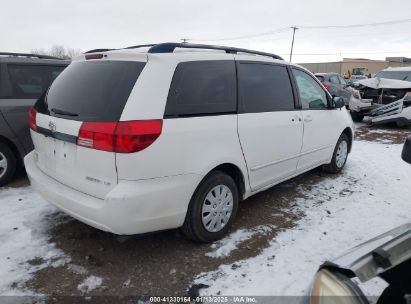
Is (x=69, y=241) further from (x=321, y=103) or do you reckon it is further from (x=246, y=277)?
(x=321, y=103)

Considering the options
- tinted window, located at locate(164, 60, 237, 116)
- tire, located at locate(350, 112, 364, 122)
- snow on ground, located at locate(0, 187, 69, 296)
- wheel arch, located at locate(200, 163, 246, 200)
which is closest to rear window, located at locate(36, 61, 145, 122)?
tinted window, located at locate(164, 60, 237, 116)

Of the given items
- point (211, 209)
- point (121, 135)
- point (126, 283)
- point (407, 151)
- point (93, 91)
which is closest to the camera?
point (407, 151)

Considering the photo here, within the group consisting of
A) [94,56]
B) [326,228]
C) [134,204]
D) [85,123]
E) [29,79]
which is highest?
[94,56]

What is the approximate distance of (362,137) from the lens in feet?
29.4

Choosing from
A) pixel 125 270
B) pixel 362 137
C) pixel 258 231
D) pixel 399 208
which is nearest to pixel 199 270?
pixel 125 270

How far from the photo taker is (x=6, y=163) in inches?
185

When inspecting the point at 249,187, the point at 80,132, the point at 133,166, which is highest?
the point at 80,132

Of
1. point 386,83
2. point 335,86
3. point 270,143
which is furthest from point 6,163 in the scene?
point 335,86

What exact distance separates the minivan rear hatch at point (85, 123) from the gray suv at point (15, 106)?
1.63 metres

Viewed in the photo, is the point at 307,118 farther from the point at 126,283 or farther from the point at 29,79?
the point at 29,79

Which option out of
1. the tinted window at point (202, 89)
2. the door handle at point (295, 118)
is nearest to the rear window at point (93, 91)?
the tinted window at point (202, 89)

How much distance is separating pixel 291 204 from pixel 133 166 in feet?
8.14

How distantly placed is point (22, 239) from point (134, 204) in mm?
1505

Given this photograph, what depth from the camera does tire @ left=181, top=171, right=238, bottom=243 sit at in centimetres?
312
